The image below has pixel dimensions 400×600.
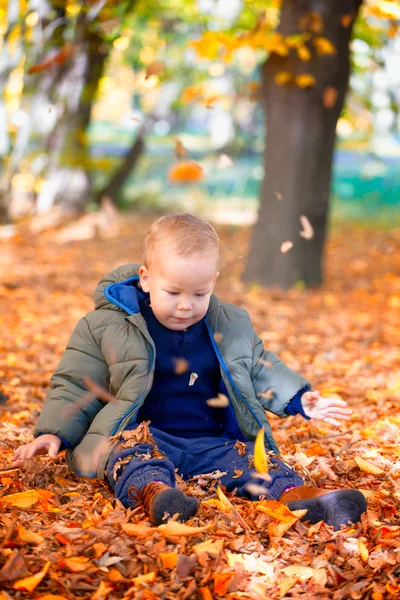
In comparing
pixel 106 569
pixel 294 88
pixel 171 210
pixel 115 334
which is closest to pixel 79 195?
pixel 171 210

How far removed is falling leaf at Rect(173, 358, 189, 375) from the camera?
336 centimetres

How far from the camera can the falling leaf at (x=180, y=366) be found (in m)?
3.36

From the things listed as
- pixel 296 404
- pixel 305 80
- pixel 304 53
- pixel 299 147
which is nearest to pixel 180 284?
pixel 296 404

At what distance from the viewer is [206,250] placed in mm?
3125

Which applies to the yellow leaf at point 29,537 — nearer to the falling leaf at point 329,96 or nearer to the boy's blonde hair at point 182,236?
the boy's blonde hair at point 182,236

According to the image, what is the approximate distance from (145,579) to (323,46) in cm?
622

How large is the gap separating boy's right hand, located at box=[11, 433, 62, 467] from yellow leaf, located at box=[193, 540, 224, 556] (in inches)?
29.8

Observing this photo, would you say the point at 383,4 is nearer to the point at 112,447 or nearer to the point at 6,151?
the point at 112,447

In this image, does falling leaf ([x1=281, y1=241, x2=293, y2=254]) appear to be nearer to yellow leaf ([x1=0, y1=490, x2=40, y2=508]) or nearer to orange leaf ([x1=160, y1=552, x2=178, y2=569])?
yellow leaf ([x1=0, y1=490, x2=40, y2=508])

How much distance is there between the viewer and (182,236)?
313 cm

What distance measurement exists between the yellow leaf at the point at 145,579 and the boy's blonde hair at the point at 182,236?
1228 millimetres

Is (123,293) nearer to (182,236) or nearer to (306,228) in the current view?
(182,236)

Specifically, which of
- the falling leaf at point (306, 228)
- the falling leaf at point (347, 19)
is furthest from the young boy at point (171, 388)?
the falling leaf at point (347, 19)

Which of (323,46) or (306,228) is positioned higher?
(323,46)
